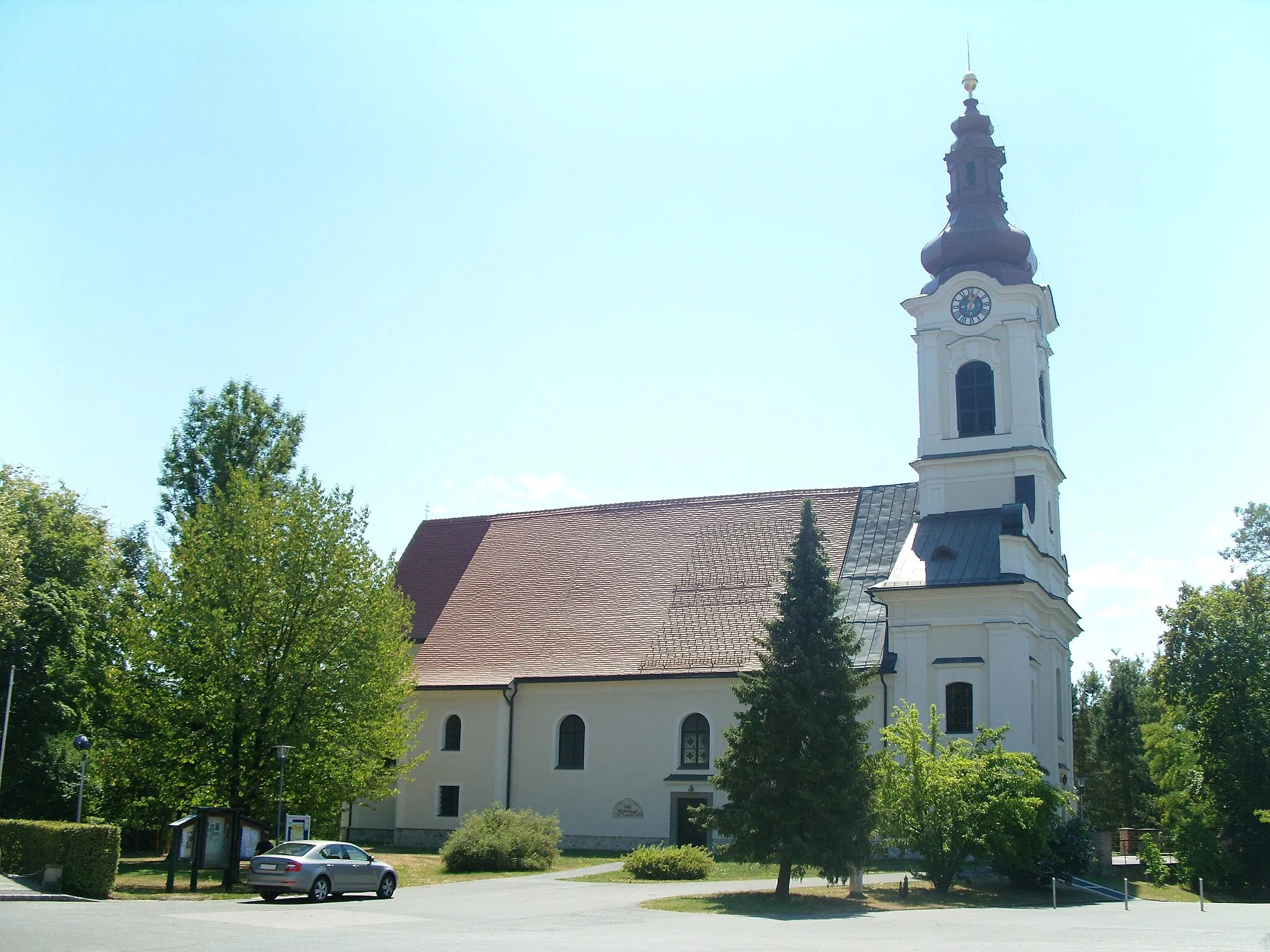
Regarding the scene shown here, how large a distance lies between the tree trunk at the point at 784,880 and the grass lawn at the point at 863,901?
0.14 metres

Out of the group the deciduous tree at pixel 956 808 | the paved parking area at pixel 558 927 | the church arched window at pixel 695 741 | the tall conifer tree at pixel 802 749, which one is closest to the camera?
the paved parking area at pixel 558 927

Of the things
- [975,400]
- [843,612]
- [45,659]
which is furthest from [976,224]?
[45,659]

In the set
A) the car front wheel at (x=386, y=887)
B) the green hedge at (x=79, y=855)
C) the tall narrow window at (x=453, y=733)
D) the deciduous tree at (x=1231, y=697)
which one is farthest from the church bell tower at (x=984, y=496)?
the green hedge at (x=79, y=855)

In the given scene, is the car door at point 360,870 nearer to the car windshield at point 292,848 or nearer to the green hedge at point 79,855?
the car windshield at point 292,848

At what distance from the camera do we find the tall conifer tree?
2352 cm

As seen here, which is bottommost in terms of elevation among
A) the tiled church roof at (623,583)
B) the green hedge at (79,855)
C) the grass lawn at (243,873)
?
the grass lawn at (243,873)

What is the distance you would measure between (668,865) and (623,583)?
13.7m

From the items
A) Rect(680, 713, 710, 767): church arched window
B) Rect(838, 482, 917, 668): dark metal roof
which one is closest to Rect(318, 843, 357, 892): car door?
Rect(680, 713, 710, 767): church arched window

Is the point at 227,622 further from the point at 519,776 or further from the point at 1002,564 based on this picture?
the point at 1002,564

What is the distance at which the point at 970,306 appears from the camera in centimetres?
3759

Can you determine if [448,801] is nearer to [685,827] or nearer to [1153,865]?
[685,827]

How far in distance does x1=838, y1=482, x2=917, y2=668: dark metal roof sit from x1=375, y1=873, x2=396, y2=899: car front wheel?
1548 cm

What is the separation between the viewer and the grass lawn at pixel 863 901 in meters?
22.1

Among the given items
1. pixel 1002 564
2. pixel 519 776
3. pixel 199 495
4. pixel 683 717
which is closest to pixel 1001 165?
pixel 1002 564
